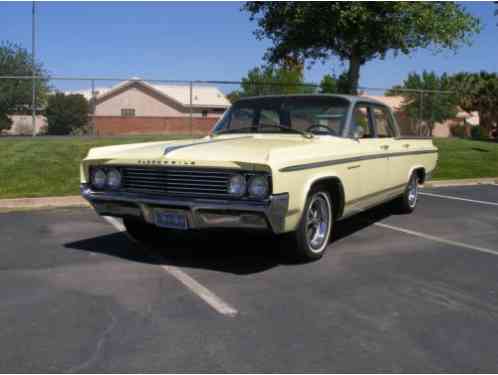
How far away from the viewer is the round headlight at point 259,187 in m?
4.70

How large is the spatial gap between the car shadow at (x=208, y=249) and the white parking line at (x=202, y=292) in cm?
24

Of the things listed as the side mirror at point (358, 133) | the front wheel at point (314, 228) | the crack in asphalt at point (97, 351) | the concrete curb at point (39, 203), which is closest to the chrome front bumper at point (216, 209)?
the front wheel at point (314, 228)

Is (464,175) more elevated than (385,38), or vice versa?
(385,38)

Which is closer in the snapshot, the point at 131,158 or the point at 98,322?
the point at 98,322

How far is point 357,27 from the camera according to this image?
16109 mm

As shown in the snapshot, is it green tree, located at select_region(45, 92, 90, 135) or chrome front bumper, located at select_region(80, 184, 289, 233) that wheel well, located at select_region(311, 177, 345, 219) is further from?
green tree, located at select_region(45, 92, 90, 135)

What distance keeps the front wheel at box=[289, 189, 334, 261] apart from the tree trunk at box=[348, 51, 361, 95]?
12790mm

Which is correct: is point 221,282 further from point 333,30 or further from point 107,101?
point 107,101

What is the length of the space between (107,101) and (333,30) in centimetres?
1269

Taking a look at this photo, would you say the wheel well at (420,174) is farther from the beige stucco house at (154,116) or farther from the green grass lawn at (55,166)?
the beige stucco house at (154,116)

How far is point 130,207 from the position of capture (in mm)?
5281

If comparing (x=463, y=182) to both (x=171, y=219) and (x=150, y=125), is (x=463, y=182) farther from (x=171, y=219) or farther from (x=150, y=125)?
(x=150, y=125)

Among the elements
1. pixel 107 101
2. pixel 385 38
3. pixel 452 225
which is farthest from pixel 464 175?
pixel 107 101

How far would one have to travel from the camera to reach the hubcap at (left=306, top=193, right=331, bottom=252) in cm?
549
